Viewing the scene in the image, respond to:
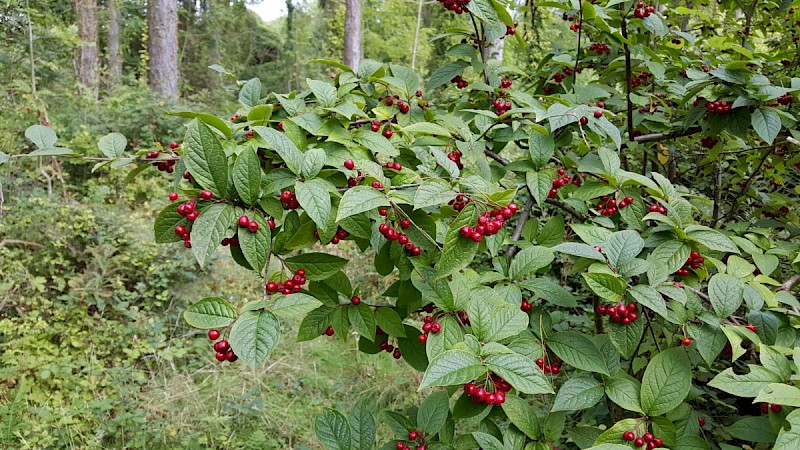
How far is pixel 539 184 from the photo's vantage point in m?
1.45

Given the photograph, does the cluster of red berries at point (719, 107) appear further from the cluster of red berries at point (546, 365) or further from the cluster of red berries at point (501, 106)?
the cluster of red berries at point (546, 365)

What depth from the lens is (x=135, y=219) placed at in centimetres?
535

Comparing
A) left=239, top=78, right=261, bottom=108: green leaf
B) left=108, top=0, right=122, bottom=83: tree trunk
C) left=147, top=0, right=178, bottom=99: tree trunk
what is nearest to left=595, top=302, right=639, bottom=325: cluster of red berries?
left=239, top=78, right=261, bottom=108: green leaf

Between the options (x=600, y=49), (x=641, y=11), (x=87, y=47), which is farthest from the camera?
(x=87, y=47)

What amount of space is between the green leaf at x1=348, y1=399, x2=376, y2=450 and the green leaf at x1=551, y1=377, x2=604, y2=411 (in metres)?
0.47

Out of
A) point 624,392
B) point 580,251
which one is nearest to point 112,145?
point 580,251

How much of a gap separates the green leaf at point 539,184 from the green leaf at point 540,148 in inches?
1.6

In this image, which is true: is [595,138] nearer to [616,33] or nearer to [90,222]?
[616,33]

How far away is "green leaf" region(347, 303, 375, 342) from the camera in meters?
1.37

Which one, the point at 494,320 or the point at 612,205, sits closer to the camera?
the point at 494,320

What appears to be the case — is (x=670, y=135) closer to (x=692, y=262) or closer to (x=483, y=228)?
(x=692, y=262)

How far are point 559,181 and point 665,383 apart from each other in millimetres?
597

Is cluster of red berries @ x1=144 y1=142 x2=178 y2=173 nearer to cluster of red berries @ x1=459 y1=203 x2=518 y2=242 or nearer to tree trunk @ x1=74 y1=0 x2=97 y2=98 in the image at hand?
cluster of red berries @ x1=459 y1=203 x2=518 y2=242

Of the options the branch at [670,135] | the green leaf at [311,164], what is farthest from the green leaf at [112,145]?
the branch at [670,135]
